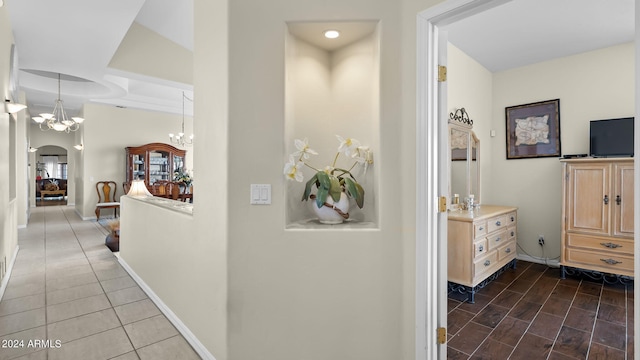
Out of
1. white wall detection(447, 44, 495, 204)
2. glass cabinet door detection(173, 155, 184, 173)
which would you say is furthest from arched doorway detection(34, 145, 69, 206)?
white wall detection(447, 44, 495, 204)

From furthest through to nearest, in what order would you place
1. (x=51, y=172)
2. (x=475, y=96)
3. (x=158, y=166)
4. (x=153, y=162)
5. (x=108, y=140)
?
(x=51, y=172)
(x=158, y=166)
(x=153, y=162)
(x=108, y=140)
(x=475, y=96)

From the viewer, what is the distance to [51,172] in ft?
47.7

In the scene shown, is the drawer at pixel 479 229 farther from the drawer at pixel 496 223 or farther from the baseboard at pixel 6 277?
the baseboard at pixel 6 277

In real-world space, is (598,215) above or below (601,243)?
above

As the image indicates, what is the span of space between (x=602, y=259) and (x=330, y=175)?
347cm

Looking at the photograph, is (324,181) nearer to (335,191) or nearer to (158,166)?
(335,191)

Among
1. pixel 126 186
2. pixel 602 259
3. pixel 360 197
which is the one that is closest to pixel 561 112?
pixel 602 259

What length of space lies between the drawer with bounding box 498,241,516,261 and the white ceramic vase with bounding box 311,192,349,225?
256cm

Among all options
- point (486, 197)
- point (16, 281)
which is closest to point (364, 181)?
point (486, 197)

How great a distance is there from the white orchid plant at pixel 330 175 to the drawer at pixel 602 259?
320 centimetres

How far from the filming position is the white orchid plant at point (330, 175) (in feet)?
5.46

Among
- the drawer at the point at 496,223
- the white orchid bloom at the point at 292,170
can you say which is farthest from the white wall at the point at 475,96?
the white orchid bloom at the point at 292,170

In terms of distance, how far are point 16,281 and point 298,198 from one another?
137 inches

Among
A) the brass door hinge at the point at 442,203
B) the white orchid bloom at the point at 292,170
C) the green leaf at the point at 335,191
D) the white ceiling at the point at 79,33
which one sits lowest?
the brass door hinge at the point at 442,203
